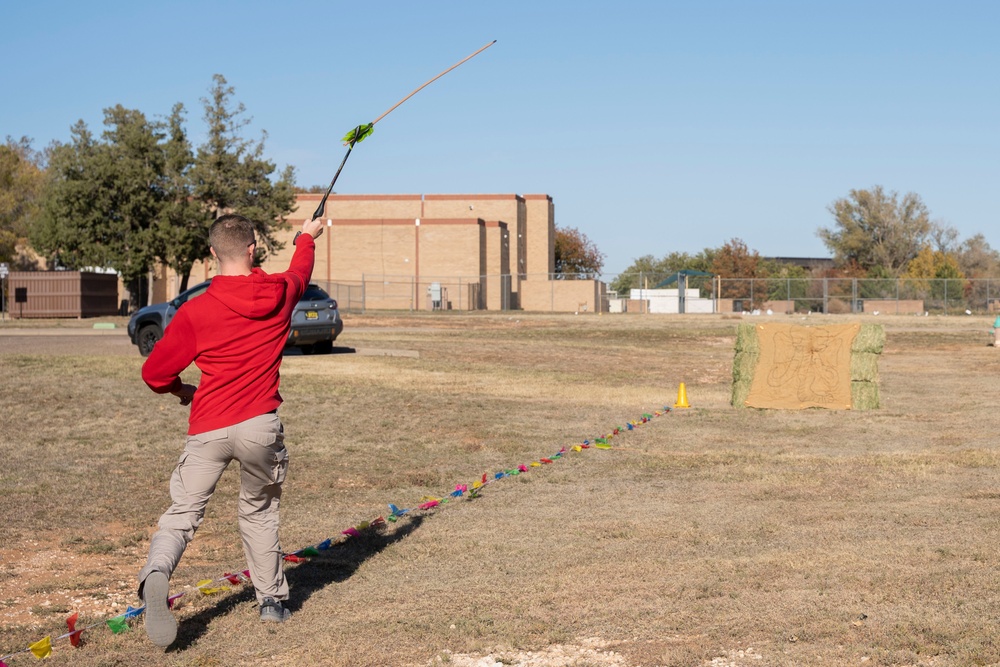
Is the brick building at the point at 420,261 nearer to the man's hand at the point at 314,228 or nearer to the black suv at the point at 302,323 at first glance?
the black suv at the point at 302,323

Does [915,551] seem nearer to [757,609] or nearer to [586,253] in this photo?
[757,609]

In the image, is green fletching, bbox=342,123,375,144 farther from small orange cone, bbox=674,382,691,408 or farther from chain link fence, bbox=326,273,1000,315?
chain link fence, bbox=326,273,1000,315

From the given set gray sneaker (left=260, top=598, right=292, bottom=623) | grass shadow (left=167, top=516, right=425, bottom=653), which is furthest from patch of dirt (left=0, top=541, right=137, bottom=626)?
gray sneaker (left=260, top=598, right=292, bottom=623)

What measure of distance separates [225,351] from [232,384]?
0.53 ft

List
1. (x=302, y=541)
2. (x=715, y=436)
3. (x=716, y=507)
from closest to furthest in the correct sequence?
(x=302, y=541) < (x=716, y=507) < (x=715, y=436)

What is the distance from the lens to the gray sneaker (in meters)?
5.47

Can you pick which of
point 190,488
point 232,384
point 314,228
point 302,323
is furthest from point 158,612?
point 302,323

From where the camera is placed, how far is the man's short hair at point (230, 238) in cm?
532

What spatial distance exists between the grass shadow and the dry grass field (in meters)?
0.03

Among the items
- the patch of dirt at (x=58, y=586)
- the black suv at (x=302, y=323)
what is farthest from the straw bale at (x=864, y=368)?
the patch of dirt at (x=58, y=586)

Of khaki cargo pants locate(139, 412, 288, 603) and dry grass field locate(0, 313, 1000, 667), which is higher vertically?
khaki cargo pants locate(139, 412, 288, 603)

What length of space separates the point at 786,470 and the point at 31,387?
10088mm

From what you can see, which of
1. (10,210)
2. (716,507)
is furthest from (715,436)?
(10,210)

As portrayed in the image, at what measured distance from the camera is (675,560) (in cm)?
664
